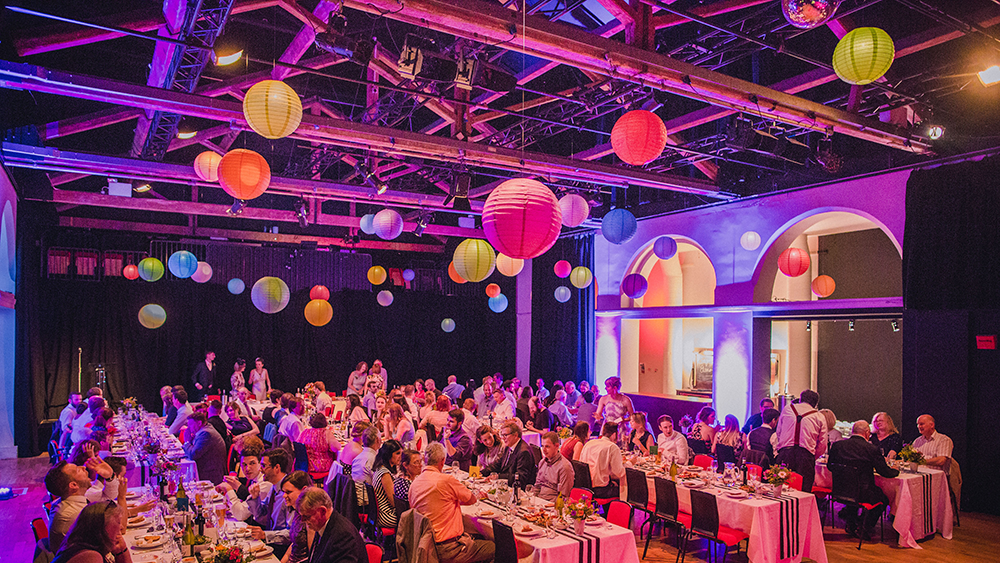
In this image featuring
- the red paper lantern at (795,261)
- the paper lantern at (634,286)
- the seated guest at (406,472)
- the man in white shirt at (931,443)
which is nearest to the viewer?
the seated guest at (406,472)

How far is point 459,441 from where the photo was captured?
734cm

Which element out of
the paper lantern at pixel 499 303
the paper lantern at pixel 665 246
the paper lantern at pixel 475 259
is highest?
the paper lantern at pixel 665 246

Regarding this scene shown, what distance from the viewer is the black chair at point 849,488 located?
6.88 meters

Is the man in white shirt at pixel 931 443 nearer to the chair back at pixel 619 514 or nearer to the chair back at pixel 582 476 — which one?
the chair back at pixel 582 476

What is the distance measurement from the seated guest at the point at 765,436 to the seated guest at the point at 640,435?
124cm

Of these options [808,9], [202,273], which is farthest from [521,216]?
[202,273]

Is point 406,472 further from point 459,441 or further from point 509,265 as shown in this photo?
point 509,265

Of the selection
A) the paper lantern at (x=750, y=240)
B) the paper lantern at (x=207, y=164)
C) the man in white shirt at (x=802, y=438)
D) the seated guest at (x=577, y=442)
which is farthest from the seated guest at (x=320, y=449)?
the paper lantern at (x=750, y=240)

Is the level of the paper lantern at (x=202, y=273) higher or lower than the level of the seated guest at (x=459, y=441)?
higher

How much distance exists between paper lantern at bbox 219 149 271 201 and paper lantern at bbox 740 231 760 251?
7966 mm

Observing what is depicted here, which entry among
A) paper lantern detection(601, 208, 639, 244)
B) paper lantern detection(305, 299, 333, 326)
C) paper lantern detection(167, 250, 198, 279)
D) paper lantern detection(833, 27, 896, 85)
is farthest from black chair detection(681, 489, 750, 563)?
paper lantern detection(167, 250, 198, 279)

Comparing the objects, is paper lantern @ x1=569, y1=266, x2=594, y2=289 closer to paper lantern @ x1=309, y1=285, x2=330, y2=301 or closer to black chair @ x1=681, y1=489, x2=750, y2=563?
paper lantern @ x1=309, y1=285, x2=330, y2=301

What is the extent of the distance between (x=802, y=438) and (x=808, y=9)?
5020 mm

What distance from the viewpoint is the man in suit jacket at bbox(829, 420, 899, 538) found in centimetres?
683
